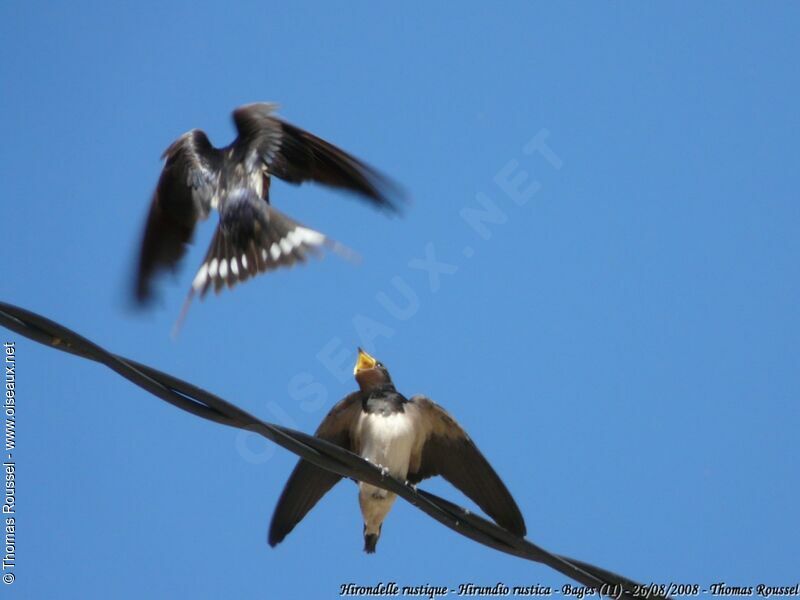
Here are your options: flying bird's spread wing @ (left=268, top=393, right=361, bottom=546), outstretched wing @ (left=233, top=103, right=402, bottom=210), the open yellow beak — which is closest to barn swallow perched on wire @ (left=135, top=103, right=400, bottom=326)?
outstretched wing @ (left=233, top=103, right=402, bottom=210)

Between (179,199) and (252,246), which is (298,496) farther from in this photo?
(179,199)

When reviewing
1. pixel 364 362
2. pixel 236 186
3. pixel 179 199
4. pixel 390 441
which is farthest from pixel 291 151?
pixel 390 441

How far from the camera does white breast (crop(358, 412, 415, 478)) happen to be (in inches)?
219

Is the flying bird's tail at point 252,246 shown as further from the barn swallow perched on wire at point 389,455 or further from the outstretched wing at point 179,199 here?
the barn swallow perched on wire at point 389,455

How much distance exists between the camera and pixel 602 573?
3873 mm

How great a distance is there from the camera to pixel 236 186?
605 cm

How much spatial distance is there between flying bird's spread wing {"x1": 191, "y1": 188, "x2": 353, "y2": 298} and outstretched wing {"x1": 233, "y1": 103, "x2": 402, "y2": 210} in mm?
388

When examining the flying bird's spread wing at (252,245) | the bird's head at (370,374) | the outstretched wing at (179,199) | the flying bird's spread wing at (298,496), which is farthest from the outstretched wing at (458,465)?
the outstretched wing at (179,199)

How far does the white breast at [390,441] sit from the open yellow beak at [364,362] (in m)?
0.30

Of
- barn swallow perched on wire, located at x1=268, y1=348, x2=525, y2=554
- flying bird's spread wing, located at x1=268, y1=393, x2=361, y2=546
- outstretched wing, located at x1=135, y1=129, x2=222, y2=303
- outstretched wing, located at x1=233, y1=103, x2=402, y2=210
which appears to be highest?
outstretched wing, located at x1=233, y1=103, x2=402, y2=210

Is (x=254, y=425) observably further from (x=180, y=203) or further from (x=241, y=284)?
(x=180, y=203)

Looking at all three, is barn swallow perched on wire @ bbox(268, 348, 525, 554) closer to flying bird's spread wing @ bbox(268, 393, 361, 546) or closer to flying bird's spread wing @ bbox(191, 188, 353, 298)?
flying bird's spread wing @ bbox(268, 393, 361, 546)

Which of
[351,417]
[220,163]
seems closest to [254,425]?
[351,417]

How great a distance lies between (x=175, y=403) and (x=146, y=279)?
106 inches
